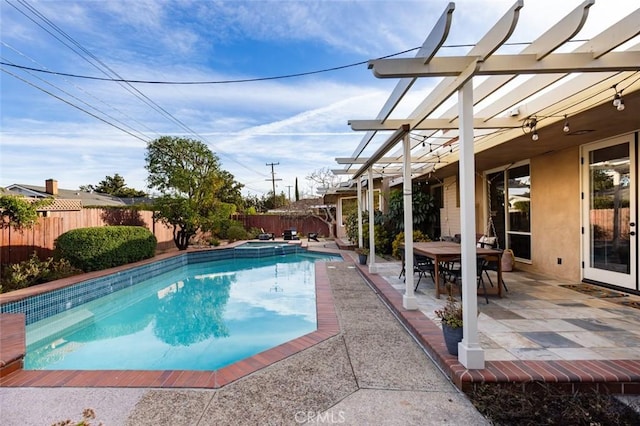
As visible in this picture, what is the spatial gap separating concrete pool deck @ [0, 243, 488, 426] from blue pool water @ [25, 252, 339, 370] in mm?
1242

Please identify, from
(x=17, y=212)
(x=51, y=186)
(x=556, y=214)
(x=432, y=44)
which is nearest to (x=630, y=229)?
(x=556, y=214)

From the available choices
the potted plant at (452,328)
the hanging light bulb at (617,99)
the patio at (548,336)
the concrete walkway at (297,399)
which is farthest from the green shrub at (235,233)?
the hanging light bulb at (617,99)

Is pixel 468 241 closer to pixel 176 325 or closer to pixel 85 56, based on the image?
pixel 176 325

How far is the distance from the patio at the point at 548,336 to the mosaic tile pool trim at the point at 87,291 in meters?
6.12

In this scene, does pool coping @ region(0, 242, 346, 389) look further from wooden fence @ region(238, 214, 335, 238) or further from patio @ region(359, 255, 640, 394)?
wooden fence @ region(238, 214, 335, 238)

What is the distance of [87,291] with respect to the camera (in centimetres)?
679

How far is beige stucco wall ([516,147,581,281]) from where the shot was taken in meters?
5.76

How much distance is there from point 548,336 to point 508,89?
9.67 feet

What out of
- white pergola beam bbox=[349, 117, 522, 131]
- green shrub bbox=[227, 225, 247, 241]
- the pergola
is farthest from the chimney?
white pergola beam bbox=[349, 117, 522, 131]

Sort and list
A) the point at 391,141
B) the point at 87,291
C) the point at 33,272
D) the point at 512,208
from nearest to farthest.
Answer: the point at 391,141, the point at 33,272, the point at 87,291, the point at 512,208

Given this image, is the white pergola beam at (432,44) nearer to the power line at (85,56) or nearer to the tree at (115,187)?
the power line at (85,56)

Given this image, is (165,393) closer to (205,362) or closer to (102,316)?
(205,362)

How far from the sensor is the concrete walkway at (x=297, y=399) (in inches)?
84.7

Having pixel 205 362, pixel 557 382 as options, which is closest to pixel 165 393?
pixel 205 362
